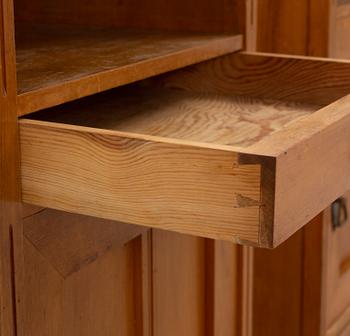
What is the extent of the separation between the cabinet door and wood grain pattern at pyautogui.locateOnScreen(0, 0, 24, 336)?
3.54ft

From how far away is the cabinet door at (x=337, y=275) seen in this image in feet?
6.48

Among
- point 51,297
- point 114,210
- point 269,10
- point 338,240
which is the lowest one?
point 338,240

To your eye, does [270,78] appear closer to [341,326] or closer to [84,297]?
[84,297]

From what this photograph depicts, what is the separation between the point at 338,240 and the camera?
2039mm

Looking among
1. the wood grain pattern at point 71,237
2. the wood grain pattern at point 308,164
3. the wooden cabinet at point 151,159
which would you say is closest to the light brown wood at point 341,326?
the wooden cabinet at point 151,159

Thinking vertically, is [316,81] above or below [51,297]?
above

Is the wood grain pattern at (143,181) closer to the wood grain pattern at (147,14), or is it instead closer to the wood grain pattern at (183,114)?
the wood grain pattern at (183,114)

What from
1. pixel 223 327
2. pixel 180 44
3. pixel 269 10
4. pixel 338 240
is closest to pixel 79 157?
pixel 180 44

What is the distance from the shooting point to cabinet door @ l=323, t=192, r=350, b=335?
1.97 metres

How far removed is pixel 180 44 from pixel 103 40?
121 millimetres

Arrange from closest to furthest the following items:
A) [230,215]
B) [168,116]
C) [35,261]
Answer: [230,215]
[35,261]
[168,116]

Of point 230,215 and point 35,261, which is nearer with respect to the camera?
point 230,215

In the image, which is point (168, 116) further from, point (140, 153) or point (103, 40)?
point (140, 153)

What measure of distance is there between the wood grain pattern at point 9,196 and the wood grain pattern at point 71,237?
1.3 inches
